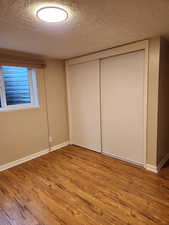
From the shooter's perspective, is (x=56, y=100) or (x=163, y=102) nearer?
(x=163, y=102)

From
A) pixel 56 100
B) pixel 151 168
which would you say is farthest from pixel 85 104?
pixel 151 168

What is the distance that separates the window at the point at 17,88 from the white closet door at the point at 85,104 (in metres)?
0.90

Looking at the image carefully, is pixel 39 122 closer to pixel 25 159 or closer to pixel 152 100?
pixel 25 159

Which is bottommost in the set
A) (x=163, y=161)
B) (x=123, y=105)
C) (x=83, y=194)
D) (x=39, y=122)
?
(x=83, y=194)

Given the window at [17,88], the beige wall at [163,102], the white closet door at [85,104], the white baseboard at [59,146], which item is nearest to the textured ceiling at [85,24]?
the beige wall at [163,102]

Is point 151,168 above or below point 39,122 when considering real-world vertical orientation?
below

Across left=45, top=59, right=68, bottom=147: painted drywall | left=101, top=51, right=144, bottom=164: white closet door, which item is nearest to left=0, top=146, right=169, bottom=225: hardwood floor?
left=101, top=51, right=144, bottom=164: white closet door

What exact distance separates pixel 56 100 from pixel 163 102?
2252mm

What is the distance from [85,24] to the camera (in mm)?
1708

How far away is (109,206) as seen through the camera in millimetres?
1810

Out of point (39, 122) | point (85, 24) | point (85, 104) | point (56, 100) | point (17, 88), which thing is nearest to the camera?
point (85, 24)

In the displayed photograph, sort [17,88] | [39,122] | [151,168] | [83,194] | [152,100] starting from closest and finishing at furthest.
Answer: [83,194]
[152,100]
[151,168]
[17,88]
[39,122]

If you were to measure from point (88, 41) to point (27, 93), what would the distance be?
5.47ft

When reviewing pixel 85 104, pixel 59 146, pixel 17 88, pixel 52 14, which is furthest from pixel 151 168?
pixel 17 88
